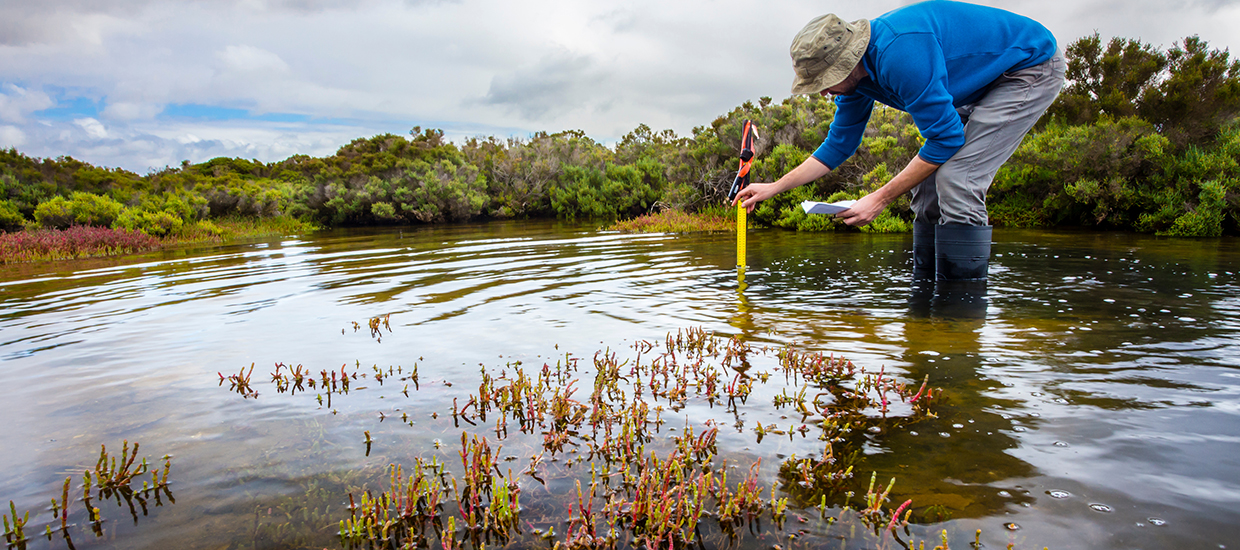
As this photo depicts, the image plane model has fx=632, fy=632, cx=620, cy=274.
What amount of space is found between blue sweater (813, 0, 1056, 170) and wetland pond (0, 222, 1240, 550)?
1.58 m

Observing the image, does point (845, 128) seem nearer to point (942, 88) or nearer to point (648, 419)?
point (942, 88)

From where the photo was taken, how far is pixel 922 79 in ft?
14.0

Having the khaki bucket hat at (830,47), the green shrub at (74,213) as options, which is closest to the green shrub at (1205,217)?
the khaki bucket hat at (830,47)

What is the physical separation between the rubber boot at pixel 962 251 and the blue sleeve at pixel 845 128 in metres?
1.24

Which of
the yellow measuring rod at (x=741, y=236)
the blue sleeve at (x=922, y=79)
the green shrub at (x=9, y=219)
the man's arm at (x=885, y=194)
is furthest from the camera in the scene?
the green shrub at (x=9, y=219)

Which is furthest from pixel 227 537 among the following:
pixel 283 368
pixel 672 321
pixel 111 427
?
pixel 672 321

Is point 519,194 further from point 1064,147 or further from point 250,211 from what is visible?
point 1064,147

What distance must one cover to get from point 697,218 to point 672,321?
46.8 ft

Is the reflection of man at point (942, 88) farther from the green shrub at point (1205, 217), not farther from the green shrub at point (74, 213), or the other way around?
the green shrub at point (74, 213)

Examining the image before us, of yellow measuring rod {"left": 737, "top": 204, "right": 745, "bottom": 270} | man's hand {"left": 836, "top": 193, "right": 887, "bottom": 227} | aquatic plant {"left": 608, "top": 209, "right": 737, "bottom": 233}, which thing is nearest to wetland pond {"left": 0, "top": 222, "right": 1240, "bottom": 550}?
man's hand {"left": 836, "top": 193, "right": 887, "bottom": 227}

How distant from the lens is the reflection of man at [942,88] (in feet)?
14.3

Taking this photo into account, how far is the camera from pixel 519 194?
32.2 meters

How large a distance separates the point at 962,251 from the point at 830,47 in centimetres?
280

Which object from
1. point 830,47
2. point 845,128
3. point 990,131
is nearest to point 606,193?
point 845,128
